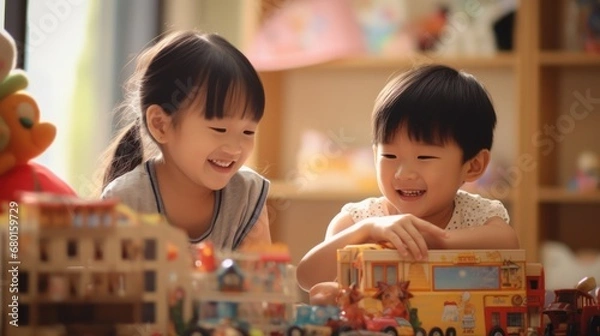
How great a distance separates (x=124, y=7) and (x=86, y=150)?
0.54 meters

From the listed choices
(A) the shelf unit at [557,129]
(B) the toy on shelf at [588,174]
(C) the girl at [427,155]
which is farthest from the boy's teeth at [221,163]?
Result: (B) the toy on shelf at [588,174]

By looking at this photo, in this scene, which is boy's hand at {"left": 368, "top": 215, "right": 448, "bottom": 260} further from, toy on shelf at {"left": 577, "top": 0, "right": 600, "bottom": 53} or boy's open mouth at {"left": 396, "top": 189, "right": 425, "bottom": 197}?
toy on shelf at {"left": 577, "top": 0, "right": 600, "bottom": 53}

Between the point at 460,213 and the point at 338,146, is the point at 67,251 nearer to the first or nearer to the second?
the point at 460,213

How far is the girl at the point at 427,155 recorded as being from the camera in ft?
3.86

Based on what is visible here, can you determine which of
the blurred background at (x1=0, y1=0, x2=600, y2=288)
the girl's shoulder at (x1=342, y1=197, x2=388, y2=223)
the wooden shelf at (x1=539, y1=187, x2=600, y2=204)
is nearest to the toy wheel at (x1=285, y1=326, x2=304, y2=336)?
the girl's shoulder at (x1=342, y1=197, x2=388, y2=223)

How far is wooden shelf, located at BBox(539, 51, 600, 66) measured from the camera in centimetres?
308

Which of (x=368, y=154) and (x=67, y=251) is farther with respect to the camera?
(x=368, y=154)

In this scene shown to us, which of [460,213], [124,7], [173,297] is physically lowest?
[173,297]

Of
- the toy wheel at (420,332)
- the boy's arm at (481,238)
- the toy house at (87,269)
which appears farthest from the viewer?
the boy's arm at (481,238)

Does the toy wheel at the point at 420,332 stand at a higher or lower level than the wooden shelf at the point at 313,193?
lower

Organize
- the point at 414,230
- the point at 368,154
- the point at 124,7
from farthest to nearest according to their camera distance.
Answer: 1. the point at 368,154
2. the point at 124,7
3. the point at 414,230

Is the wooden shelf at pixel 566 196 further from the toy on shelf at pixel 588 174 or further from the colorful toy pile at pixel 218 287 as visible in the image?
the colorful toy pile at pixel 218 287

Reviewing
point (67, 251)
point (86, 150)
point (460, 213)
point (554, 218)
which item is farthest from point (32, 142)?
point (554, 218)

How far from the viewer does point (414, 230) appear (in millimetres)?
1073
